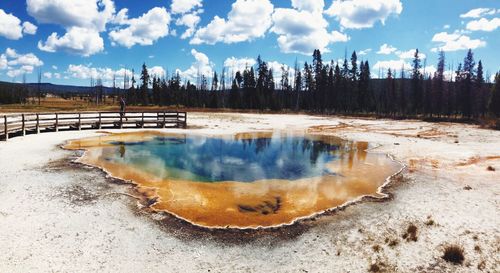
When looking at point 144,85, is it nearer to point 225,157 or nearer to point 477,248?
point 225,157

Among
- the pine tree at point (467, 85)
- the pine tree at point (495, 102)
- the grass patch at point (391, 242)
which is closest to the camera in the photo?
the grass patch at point (391, 242)

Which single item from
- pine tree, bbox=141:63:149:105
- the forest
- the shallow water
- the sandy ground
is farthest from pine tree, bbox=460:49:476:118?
pine tree, bbox=141:63:149:105

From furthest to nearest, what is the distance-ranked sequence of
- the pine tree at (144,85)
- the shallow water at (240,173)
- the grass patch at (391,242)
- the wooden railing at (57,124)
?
the pine tree at (144,85) < the wooden railing at (57,124) < the shallow water at (240,173) < the grass patch at (391,242)

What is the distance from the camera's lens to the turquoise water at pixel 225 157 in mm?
14930

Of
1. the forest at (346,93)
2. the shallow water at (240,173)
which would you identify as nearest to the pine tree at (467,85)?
the forest at (346,93)

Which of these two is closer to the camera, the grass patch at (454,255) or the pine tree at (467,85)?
the grass patch at (454,255)

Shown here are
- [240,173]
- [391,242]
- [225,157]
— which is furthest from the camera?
[225,157]

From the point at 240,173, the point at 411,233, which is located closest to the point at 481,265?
the point at 411,233

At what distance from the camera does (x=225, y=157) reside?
1898 centimetres

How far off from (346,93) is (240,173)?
7442 cm

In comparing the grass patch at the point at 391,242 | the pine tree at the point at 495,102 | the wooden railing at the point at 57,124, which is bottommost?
the grass patch at the point at 391,242

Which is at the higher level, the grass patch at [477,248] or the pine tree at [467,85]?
the pine tree at [467,85]

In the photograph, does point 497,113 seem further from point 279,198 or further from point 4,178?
point 4,178

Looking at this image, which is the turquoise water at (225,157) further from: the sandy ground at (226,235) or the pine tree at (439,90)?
the pine tree at (439,90)
